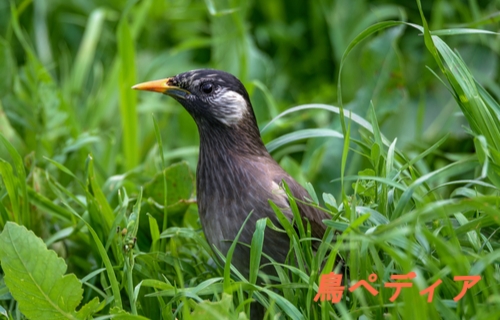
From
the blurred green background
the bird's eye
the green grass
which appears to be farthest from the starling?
the blurred green background

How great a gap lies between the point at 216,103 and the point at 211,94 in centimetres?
4

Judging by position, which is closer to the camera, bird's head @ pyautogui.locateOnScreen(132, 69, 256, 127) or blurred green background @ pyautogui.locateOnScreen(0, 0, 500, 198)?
bird's head @ pyautogui.locateOnScreen(132, 69, 256, 127)

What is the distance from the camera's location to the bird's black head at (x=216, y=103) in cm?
274

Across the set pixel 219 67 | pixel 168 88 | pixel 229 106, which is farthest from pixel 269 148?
pixel 219 67

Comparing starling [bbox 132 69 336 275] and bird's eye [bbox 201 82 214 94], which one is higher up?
bird's eye [bbox 201 82 214 94]

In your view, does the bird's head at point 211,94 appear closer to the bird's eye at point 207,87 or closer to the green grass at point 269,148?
the bird's eye at point 207,87

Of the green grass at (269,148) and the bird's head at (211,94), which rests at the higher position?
the bird's head at (211,94)

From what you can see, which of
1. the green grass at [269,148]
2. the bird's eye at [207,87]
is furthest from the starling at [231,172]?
the green grass at [269,148]

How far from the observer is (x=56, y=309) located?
218 cm

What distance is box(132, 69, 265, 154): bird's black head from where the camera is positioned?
2742 millimetres

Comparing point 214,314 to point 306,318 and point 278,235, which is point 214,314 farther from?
point 278,235

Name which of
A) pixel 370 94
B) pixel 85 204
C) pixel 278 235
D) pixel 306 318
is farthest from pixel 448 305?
pixel 370 94

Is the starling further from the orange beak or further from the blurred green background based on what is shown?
the blurred green background

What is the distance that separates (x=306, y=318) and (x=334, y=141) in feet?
5.83
